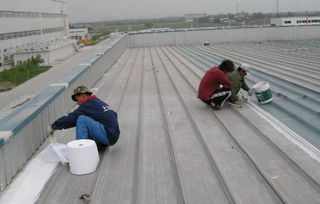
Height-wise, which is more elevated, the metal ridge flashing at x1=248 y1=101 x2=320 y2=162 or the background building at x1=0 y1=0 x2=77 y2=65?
the background building at x1=0 y1=0 x2=77 y2=65

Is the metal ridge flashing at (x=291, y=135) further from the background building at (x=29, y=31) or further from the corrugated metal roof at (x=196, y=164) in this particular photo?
the background building at (x=29, y=31)

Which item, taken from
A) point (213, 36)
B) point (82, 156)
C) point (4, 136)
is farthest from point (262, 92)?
point (213, 36)

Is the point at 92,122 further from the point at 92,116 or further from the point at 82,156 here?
the point at 82,156

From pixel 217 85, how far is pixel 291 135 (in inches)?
58.9

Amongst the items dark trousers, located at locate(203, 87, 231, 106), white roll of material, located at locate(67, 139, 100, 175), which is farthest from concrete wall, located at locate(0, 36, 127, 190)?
dark trousers, located at locate(203, 87, 231, 106)

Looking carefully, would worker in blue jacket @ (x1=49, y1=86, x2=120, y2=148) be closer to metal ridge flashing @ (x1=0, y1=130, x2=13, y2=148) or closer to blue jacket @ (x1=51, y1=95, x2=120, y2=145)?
blue jacket @ (x1=51, y1=95, x2=120, y2=145)

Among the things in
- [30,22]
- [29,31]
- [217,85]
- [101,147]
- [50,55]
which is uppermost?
[30,22]

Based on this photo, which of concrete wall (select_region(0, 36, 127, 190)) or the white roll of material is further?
the white roll of material

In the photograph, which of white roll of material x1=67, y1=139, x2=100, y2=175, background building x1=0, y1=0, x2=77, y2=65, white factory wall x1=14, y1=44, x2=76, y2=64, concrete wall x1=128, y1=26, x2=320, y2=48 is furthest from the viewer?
background building x1=0, y1=0, x2=77, y2=65

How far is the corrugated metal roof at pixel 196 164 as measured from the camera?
123 inches

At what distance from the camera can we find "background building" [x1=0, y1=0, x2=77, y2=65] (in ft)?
126

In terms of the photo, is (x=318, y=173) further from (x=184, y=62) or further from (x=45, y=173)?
(x=184, y=62)

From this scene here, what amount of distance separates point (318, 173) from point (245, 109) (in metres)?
2.45

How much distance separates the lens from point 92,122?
384 cm
